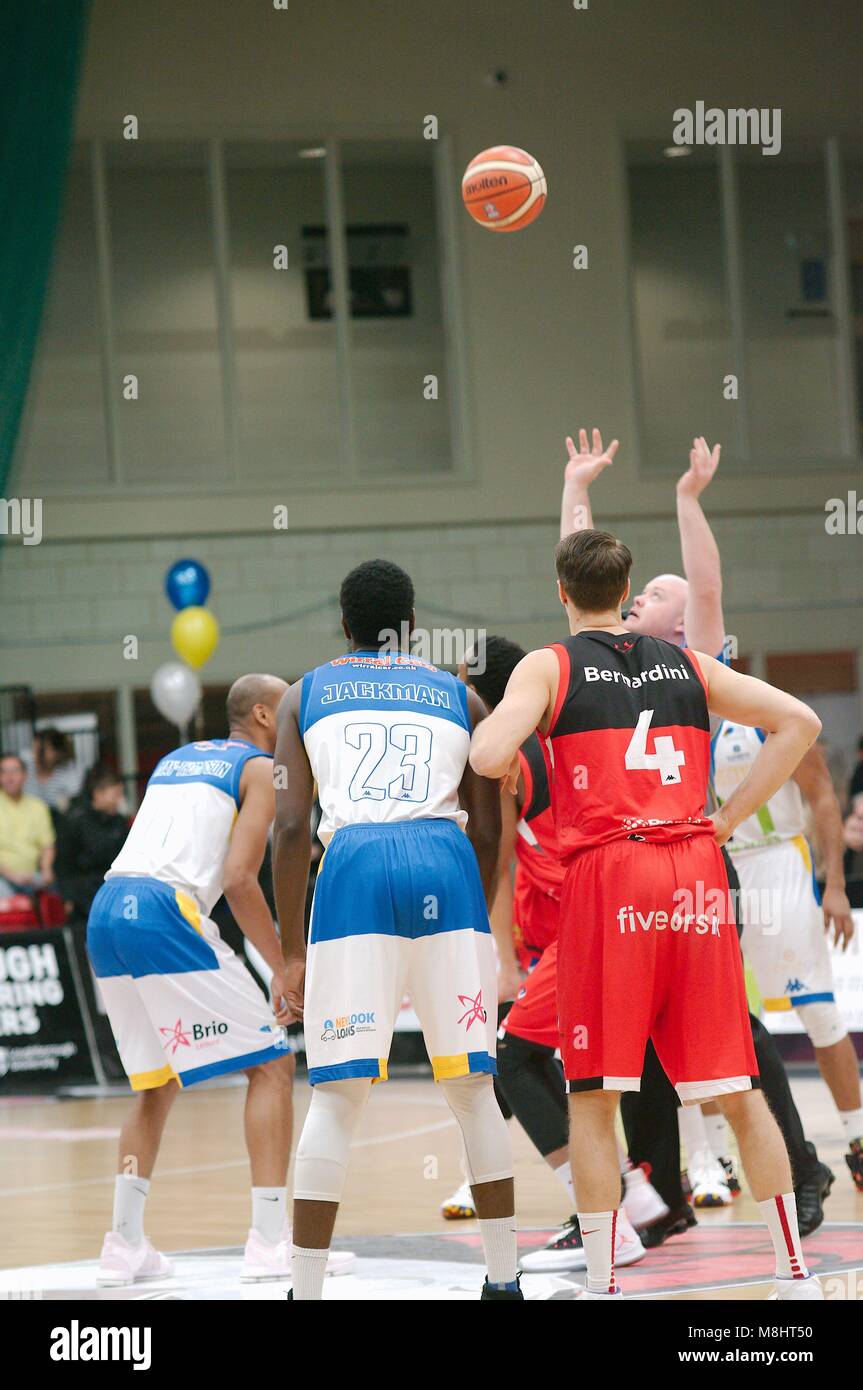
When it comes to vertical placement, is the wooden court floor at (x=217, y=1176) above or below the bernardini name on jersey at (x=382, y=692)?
Answer: below

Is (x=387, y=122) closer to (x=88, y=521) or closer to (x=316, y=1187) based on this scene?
(x=88, y=521)

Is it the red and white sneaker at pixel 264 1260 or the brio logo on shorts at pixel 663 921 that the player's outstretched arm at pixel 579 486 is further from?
the red and white sneaker at pixel 264 1260

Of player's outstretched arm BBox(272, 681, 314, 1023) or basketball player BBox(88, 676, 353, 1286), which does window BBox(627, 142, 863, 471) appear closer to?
basketball player BBox(88, 676, 353, 1286)

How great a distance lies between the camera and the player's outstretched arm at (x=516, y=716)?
4156mm

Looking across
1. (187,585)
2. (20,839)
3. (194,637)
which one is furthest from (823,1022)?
(187,585)

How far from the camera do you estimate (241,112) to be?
17.4 m

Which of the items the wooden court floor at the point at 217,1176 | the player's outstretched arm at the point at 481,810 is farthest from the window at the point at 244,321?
the player's outstretched arm at the point at 481,810

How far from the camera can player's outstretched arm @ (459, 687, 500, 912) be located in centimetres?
462

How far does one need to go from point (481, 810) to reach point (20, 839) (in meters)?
8.95

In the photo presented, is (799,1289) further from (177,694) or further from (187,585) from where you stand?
(187,585)

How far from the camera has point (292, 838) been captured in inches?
177

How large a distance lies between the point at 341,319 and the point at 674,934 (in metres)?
14.8

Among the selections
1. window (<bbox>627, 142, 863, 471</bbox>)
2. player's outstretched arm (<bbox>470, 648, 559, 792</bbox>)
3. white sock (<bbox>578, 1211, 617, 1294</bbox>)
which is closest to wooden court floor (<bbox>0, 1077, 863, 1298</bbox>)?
white sock (<bbox>578, 1211, 617, 1294</bbox>)

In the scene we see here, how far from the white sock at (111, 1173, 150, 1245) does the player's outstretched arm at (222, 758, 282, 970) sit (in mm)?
841
